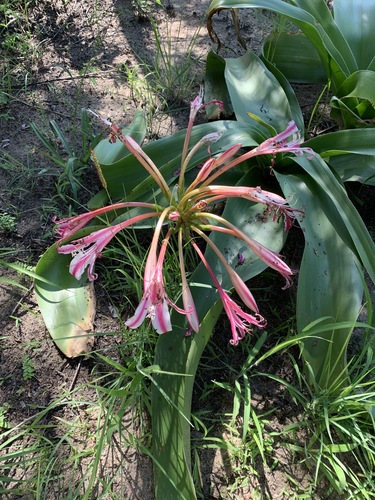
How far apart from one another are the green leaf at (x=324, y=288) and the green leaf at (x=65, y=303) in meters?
0.70

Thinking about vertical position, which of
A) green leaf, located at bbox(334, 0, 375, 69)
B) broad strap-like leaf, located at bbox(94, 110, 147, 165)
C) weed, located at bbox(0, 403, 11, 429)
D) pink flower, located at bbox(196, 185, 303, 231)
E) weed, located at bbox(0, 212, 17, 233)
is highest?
green leaf, located at bbox(334, 0, 375, 69)

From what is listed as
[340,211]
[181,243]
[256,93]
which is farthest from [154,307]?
[256,93]

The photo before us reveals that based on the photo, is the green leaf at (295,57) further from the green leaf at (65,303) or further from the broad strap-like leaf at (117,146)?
the green leaf at (65,303)

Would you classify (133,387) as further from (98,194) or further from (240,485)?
(98,194)

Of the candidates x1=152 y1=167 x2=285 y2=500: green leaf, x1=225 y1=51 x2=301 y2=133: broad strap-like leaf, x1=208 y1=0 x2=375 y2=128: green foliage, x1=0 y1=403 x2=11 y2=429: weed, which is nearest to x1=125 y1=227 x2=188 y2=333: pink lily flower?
x1=152 y1=167 x2=285 y2=500: green leaf

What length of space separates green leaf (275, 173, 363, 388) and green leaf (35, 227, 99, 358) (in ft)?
2.30

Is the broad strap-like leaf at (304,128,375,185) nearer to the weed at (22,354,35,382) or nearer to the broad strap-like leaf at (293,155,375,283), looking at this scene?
the broad strap-like leaf at (293,155,375,283)

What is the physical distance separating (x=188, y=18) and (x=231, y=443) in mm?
2295

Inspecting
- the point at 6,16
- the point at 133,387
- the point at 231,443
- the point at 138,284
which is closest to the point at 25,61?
the point at 6,16

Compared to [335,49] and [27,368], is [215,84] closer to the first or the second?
[335,49]

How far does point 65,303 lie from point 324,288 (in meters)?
0.86

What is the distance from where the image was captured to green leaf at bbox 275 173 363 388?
1448 mm

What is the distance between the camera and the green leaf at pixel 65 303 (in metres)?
1.59

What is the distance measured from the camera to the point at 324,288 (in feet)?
4.97
